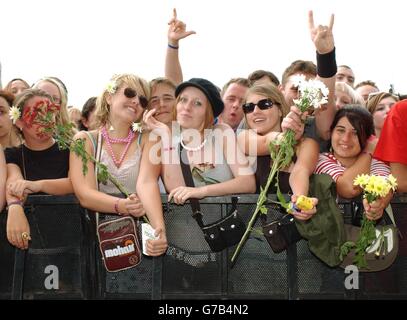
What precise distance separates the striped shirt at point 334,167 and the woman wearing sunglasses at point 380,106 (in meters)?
1.43

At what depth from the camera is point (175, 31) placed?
19.0 feet

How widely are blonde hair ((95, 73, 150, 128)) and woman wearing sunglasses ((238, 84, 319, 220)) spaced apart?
2.50 ft

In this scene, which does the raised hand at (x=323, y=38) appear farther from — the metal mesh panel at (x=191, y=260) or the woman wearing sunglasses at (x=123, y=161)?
the metal mesh panel at (x=191, y=260)

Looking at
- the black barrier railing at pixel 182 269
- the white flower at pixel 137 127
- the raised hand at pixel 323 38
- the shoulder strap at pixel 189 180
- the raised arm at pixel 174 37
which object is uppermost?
the raised arm at pixel 174 37

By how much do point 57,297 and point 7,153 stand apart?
134 centimetres

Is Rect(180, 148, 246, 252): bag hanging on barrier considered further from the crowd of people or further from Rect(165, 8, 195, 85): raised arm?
Rect(165, 8, 195, 85): raised arm

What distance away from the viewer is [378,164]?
14.2 ft

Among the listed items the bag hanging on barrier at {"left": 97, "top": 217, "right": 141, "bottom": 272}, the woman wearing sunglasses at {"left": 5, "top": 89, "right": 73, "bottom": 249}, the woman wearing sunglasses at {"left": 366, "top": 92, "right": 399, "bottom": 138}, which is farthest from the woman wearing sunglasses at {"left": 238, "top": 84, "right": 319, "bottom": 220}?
the woman wearing sunglasses at {"left": 366, "top": 92, "right": 399, "bottom": 138}

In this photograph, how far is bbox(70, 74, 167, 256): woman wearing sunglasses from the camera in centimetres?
372

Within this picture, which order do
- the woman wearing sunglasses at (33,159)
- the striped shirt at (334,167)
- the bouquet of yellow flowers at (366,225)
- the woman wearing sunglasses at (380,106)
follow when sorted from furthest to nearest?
the woman wearing sunglasses at (380,106), the striped shirt at (334,167), the woman wearing sunglasses at (33,159), the bouquet of yellow flowers at (366,225)

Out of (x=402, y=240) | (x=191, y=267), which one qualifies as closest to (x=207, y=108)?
(x=191, y=267)

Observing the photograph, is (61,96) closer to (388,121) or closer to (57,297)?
(57,297)

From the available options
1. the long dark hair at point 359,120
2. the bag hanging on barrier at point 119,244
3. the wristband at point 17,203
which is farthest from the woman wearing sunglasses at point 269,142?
the wristband at point 17,203

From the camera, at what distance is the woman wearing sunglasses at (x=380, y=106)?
18.7 ft
